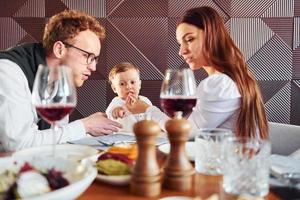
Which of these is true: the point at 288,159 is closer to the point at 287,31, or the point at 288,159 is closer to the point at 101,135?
the point at 101,135

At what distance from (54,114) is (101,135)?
0.73 meters

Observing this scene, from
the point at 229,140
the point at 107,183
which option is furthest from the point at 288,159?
the point at 107,183

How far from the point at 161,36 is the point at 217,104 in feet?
5.60

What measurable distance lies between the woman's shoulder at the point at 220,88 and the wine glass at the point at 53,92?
1083 millimetres

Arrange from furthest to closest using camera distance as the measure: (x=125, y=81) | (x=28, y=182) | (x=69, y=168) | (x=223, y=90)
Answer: (x=125, y=81) → (x=223, y=90) → (x=69, y=168) → (x=28, y=182)

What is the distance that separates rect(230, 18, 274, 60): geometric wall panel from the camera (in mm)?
3662

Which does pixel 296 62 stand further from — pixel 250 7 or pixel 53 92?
pixel 53 92

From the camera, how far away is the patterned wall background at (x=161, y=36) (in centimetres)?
366

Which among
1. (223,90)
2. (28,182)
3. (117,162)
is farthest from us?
(223,90)

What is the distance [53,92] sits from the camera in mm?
1253

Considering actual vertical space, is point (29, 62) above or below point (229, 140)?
above

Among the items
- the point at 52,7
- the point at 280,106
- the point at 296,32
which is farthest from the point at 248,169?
the point at 52,7

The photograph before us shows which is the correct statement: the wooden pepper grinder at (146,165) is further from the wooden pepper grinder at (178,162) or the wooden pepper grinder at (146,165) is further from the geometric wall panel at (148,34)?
the geometric wall panel at (148,34)

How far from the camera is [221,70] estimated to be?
227 centimetres
